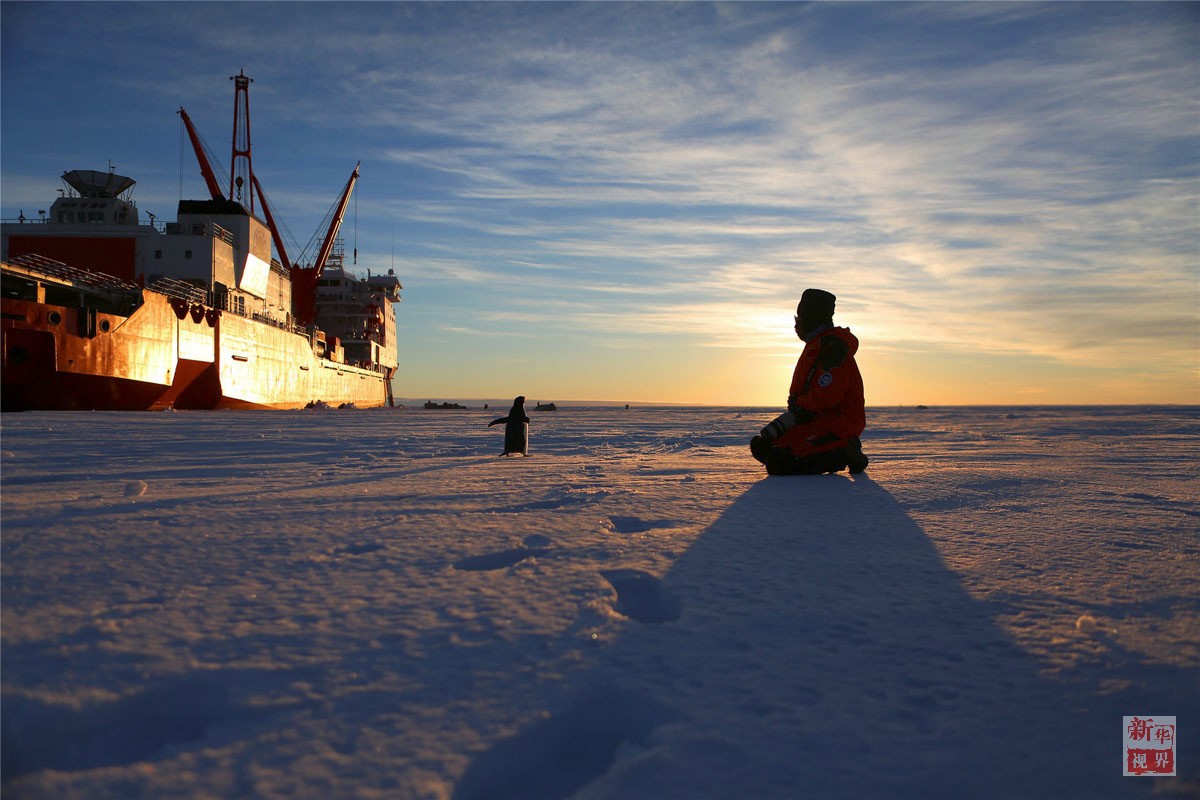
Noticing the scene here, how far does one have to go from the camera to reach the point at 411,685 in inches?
46.6

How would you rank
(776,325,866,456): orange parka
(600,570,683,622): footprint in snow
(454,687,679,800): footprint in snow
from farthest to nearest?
(776,325,866,456): orange parka
(600,570,683,622): footprint in snow
(454,687,679,800): footprint in snow

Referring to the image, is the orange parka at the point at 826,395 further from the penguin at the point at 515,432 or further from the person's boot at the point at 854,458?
the penguin at the point at 515,432

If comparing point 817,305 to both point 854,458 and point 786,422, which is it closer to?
point 786,422

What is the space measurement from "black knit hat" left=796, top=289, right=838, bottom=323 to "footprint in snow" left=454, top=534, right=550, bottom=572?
3415 millimetres

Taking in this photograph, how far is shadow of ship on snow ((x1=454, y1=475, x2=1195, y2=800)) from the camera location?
3.17 ft

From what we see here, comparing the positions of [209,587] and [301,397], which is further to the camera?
[301,397]

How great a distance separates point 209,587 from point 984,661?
185cm

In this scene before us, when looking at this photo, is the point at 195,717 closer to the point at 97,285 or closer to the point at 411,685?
the point at 411,685

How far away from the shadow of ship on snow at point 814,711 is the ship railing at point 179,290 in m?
24.6

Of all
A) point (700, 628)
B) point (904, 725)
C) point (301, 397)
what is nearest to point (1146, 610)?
point (904, 725)

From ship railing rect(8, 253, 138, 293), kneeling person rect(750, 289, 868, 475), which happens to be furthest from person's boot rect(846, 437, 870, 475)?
ship railing rect(8, 253, 138, 293)

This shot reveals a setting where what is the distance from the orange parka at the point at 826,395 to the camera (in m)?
4.61

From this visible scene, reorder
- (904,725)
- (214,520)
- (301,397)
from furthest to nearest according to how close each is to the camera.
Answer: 1. (301,397)
2. (214,520)
3. (904,725)

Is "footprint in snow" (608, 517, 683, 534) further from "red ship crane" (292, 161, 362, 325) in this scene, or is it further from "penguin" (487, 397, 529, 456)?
"red ship crane" (292, 161, 362, 325)
